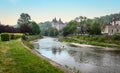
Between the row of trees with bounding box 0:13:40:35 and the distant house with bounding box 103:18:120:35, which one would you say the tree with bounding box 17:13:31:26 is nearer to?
the row of trees with bounding box 0:13:40:35

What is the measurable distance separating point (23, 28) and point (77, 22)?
31.5 meters

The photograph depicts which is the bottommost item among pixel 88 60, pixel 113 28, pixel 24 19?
pixel 88 60

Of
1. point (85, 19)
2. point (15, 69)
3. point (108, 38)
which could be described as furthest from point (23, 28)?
point (15, 69)

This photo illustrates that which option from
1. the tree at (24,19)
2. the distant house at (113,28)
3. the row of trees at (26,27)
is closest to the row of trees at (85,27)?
the distant house at (113,28)

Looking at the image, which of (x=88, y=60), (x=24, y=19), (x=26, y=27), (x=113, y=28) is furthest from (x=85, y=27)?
(x=88, y=60)

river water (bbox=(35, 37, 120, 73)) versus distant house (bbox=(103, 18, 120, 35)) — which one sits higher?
distant house (bbox=(103, 18, 120, 35))

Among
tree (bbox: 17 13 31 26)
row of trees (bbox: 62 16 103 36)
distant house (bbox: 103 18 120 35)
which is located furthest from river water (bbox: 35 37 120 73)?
tree (bbox: 17 13 31 26)

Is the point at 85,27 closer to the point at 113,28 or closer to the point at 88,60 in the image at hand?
the point at 113,28

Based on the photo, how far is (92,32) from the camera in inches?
3716

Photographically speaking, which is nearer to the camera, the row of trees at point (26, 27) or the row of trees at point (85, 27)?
the row of trees at point (85, 27)

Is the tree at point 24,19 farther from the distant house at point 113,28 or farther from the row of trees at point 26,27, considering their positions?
the distant house at point 113,28

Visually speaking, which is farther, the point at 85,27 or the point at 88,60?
the point at 85,27

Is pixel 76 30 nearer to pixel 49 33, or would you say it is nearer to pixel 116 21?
pixel 116 21

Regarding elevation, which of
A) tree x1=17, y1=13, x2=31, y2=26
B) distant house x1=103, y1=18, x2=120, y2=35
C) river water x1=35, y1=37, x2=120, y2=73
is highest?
tree x1=17, y1=13, x2=31, y2=26
